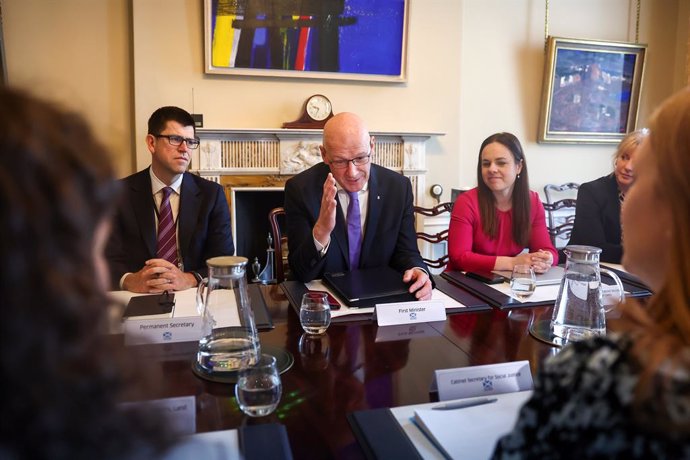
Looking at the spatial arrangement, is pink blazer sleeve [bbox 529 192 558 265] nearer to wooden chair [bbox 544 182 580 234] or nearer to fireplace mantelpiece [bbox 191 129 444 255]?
fireplace mantelpiece [bbox 191 129 444 255]

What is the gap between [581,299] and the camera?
1.14 meters

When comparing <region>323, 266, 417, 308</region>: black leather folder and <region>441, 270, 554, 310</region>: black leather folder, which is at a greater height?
<region>323, 266, 417, 308</region>: black leather folder

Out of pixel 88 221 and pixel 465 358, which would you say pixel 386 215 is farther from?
pixel 88 221

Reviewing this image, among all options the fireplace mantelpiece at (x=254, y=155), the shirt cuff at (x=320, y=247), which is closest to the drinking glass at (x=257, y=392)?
the shirt cuff at (x=320, y=247)

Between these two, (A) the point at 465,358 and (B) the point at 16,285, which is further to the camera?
(A) the point at 465,358

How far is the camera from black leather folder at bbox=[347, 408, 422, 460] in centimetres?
68

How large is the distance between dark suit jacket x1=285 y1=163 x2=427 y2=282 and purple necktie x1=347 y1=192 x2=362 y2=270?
2 centimetres

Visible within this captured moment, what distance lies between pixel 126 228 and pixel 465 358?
4.77 feet

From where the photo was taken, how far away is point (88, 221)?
392 mm

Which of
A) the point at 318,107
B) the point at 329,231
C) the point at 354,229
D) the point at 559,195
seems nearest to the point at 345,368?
the point at 329,231

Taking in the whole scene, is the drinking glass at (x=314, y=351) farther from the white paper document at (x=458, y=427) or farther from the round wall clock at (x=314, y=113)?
the round wall clock at (x=314, y=113)

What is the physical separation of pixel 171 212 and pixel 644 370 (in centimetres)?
188

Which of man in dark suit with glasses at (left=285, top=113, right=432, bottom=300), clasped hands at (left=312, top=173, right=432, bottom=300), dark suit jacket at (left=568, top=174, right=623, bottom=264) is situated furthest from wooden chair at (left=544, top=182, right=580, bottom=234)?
clasped hands at (left=312, top=173, right=432, bottom=300)

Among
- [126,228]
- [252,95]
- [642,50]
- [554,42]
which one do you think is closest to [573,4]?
[554,42]
